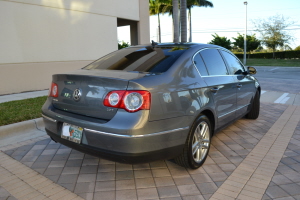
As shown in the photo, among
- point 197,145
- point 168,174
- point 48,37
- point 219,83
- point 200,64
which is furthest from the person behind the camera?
point 48,37

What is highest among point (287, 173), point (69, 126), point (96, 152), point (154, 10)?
point (154, 10)

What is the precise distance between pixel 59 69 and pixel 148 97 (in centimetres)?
786

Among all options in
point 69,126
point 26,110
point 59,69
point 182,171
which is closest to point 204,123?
point 182,171

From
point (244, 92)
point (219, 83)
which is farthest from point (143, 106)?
point (244, 92)

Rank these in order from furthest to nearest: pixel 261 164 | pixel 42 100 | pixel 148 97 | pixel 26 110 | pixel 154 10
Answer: pixel 154 10 → pixel 42 100 → pixel 26 110 → pixel 261 164 → pixel 148 97

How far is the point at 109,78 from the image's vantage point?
2734 mm

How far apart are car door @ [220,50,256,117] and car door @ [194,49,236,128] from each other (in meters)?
0.22

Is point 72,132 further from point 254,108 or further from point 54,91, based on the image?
point 254,108

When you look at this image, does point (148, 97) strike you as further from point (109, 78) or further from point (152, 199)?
point (152, 199)

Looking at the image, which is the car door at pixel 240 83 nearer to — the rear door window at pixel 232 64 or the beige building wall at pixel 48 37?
the rear door window at pixel 232 64

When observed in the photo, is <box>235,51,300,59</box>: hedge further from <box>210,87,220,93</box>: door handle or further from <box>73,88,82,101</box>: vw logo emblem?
<box>73,88,82,101</box>: vw logo emblem

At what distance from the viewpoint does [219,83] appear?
3.71 metres

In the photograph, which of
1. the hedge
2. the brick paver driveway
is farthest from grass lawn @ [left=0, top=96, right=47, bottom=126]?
the hedge

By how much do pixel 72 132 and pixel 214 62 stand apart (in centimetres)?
227
